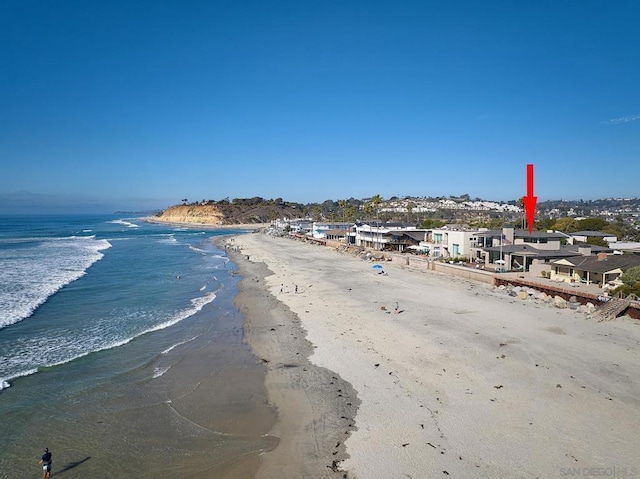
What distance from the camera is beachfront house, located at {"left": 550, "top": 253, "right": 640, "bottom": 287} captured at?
29.7 metres

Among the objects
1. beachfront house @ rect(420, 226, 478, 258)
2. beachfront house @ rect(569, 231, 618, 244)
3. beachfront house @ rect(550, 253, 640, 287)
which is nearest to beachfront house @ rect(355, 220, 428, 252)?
beachfront house @ rect(420, 226, 478, 258)

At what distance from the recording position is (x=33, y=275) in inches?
1518

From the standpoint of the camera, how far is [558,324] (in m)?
22.6

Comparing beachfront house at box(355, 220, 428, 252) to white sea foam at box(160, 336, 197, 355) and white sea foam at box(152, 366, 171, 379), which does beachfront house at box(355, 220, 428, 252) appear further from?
white sea foam at box(152, 366, 171, 379)

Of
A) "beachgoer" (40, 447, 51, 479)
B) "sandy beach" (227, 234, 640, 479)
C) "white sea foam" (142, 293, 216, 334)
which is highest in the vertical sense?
"beachgoer" (40, 447, 51, 479)

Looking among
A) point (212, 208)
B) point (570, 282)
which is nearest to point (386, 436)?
point (570, 282)

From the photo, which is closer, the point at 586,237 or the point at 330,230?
the point at 586,237

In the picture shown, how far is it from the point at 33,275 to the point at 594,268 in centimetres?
4567

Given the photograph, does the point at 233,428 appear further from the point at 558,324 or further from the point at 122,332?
the point at 558,324

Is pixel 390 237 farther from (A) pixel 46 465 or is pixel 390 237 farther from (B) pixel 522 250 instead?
(A) pixel 46 465

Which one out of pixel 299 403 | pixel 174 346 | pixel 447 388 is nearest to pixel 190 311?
pixel 174 346

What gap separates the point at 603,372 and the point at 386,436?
9.65 meters

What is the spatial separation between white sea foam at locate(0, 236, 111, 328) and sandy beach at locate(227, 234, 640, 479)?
13380mm

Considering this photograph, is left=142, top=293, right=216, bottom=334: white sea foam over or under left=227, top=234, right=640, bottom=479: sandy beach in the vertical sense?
over
